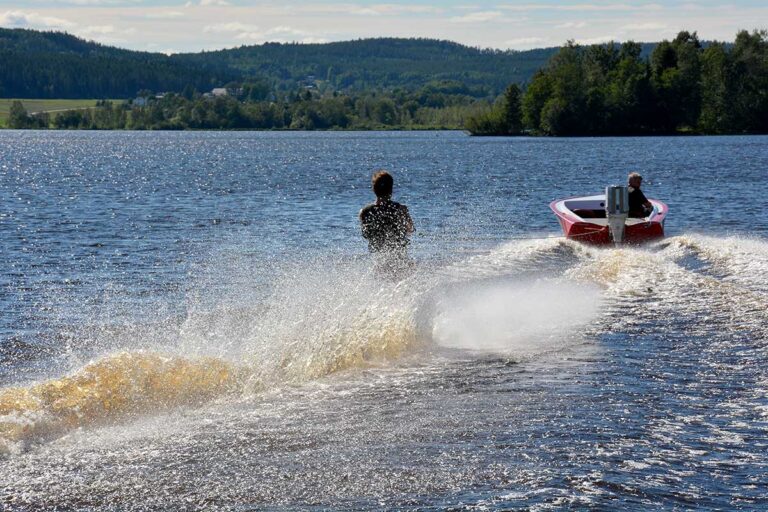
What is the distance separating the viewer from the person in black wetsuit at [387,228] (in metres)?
14.0

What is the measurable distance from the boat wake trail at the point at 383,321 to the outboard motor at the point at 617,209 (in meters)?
0.94

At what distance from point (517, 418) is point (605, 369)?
2.56m

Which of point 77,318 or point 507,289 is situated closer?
point 77,318

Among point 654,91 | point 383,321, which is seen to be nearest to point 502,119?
point 654,91

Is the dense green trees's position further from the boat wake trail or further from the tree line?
the boat wake trail

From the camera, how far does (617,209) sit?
24219 mm

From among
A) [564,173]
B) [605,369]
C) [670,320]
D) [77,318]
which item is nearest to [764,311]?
[670,320]

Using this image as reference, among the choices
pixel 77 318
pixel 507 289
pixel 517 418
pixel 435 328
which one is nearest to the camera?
pixel 517 418

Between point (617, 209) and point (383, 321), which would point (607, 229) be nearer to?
point (617, 209)

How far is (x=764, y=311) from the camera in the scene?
51.9 feet

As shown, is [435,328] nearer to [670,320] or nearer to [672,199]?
[670,320]

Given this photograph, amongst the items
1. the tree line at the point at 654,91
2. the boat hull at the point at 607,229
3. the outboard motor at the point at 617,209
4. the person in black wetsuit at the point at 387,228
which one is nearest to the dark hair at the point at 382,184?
the person in black wetsuit at the point at 387,228

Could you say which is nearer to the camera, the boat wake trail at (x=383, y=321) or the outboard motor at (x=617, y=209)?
the boat wake trail at (x=383, y=321)

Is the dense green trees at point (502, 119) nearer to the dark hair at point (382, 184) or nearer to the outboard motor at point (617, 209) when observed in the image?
the outboard motor at point (617, 209)
